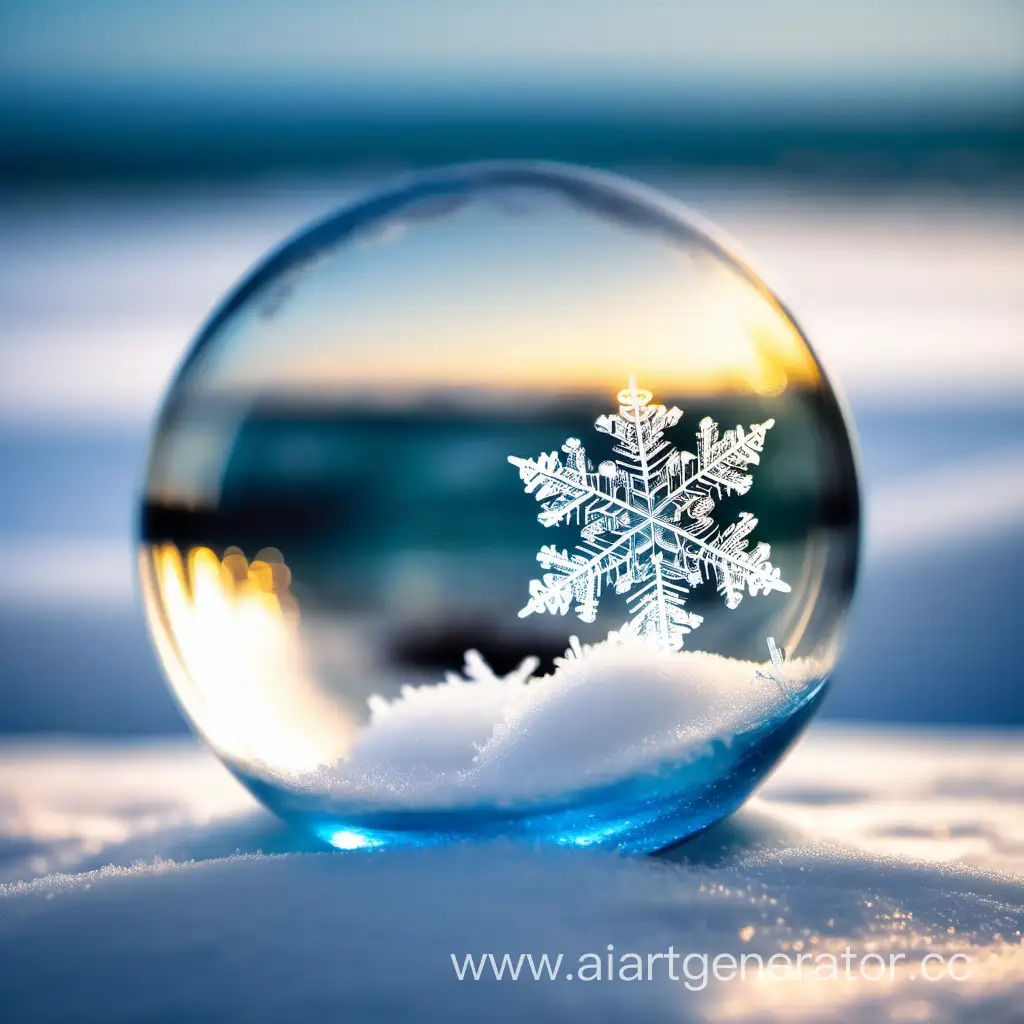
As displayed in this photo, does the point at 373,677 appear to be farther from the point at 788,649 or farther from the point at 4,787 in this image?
the point at 4,787

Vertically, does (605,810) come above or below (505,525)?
below

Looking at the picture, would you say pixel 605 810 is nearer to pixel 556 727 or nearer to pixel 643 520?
pixel 556 727

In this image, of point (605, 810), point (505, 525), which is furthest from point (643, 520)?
point (605, 810)

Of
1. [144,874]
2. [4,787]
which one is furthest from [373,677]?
[4,787]

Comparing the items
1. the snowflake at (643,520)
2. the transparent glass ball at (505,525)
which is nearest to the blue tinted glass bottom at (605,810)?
the transparent glass ball at (505,525)

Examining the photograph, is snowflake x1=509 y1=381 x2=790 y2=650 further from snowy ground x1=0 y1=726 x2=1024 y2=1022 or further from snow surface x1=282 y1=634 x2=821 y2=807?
snowy ground x1=0 y1=726 x2=1024 y2=1022

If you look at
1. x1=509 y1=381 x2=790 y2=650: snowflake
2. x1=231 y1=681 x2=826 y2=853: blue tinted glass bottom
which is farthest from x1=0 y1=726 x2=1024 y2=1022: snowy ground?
x1=509 y1=381 x2=790 y2=650: snowflake

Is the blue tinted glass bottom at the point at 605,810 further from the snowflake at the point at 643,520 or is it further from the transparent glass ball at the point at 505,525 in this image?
the snowflake at the point at 643,520
